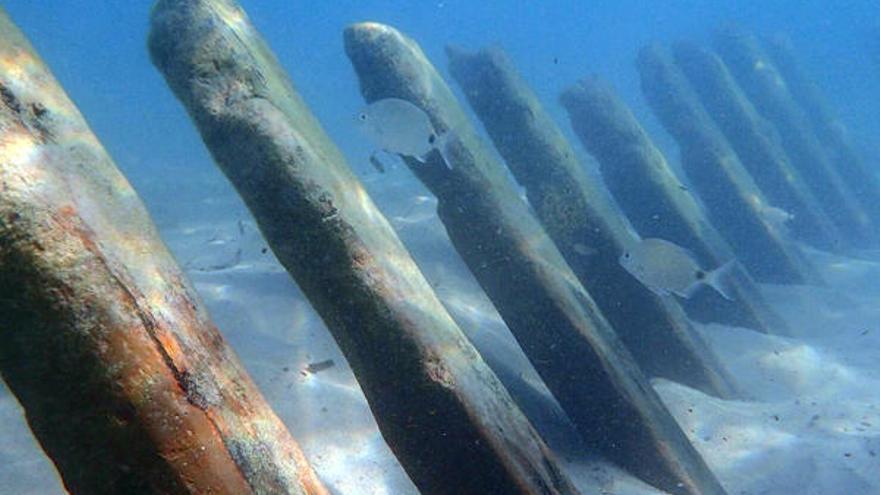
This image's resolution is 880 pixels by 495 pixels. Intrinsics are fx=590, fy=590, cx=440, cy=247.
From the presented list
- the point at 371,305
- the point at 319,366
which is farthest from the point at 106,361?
the point at 319,366

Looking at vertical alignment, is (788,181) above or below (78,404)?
above

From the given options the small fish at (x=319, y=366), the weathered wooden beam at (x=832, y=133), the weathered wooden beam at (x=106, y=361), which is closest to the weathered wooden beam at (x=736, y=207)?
the weathered wooden beam at (x=832, y=133)

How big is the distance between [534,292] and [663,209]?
14.6 feet

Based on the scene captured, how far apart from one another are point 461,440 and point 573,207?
4216 millimetres

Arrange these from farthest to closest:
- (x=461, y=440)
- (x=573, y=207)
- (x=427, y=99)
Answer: (x=573, y=207) < (x=427, y=99) < (x=461, y=440)

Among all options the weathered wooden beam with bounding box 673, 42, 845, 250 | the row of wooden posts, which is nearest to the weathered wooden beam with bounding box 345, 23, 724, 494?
the row of wooden posts

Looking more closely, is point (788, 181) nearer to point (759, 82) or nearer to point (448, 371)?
point (759, 82)

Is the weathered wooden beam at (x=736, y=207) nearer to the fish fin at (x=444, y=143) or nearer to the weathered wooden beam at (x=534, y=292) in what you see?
the weathered wooden beam at (x=534, y=292)

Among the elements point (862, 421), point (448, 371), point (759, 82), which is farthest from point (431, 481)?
point (759, 82)

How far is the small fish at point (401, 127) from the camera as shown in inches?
197

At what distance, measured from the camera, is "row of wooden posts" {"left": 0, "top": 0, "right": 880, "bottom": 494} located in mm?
1877

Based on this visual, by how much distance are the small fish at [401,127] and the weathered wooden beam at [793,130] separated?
13.1m

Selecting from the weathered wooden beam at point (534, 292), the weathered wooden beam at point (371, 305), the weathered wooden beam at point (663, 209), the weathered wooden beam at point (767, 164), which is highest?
the weathered wooden beam at point (767, 164)

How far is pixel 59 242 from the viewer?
6.46 ft
